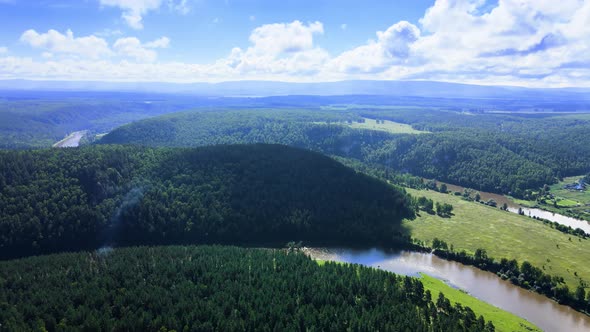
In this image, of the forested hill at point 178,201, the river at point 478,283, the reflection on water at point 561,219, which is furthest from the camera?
the reflection on water at point 561,219

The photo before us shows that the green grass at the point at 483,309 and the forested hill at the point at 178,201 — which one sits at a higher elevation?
the forested hill at the point at 178,201

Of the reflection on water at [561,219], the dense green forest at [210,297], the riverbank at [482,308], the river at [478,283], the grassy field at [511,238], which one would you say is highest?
the dense green forest at [210,297]

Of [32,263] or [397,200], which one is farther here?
[397,200]

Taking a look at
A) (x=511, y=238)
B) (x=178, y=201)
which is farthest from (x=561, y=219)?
(x=178, y=201)

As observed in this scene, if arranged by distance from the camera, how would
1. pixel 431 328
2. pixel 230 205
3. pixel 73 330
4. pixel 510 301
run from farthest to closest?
pixel 230 205 < pixel 510 301 < pixel 431 328 < pixel 73 330

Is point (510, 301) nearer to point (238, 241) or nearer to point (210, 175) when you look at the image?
point (238, 241)

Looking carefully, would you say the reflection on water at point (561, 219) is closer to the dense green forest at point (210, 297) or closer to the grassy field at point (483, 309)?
the grassy field at point (483, 309)

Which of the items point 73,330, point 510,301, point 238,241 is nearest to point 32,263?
point 73,330

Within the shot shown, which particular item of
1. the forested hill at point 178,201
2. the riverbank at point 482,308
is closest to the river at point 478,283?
the riverbank at point 482,308

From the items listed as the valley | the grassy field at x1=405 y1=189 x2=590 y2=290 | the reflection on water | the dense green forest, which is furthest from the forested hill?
the reflection on water
